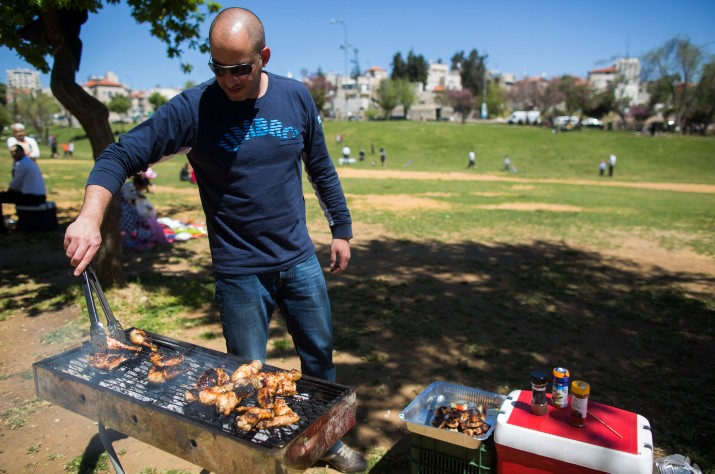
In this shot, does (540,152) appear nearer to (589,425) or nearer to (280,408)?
(589,425)

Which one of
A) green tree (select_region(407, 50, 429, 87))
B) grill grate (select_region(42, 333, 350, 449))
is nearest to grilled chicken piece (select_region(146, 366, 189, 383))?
grill grate (select_region(42, 333, 350, 449))

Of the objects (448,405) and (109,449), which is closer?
(109,449)

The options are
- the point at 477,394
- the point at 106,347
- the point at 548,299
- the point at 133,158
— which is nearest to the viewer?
the point at 133,158

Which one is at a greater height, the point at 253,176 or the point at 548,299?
the point at 253,176

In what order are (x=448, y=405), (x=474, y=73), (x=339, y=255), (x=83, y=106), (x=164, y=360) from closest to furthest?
(x=164, y=360)
(x=339, y=255)
(x=448, y=405)
(x=83, y=106)
(x=474, y=73)

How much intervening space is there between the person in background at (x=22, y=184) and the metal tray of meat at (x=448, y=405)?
9138 millimetres

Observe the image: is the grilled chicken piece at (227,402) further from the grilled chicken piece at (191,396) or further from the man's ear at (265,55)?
the man's ear at (265,55)

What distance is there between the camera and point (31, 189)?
9.61 m

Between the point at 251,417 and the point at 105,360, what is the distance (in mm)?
884

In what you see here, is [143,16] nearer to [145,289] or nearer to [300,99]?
[145,289]

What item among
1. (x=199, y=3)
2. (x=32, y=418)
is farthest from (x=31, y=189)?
(x=32, y=418)

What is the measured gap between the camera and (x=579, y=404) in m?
2.45

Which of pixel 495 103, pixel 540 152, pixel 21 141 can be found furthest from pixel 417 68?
pixel 21 141

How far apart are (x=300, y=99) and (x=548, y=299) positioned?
4908 millimetres
